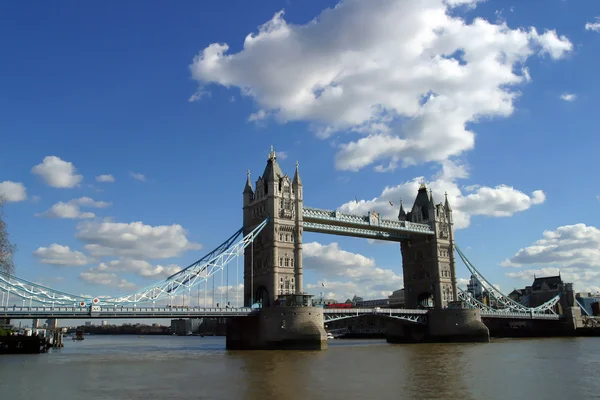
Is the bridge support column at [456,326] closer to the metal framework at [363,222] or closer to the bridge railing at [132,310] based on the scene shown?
the metal framework at [363,222]

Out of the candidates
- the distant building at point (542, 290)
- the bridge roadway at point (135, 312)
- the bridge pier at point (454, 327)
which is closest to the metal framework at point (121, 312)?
the bridge roadway at point (135, 312)

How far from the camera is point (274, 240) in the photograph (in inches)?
2972

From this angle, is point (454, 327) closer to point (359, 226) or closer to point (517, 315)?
point (359, 226)

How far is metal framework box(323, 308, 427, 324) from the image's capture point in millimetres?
74875

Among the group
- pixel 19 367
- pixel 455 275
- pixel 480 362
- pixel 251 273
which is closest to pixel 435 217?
pixel 455 275

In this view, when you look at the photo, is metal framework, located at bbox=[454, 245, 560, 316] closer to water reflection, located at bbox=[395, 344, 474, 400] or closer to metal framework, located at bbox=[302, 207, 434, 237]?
metal framework, located at bbox=[302, 207, 434, 237]

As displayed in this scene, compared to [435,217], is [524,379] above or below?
below

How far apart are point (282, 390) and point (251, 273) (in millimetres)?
47560

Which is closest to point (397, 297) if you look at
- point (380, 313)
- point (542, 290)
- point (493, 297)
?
point (542, 290)

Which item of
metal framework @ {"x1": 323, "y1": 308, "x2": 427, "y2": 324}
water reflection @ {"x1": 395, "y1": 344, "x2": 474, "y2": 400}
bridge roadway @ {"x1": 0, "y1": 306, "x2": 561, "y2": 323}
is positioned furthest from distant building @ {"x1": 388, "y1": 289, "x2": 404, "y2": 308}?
water reflection @ {"x1": 395, "y1": 344, "x2": 474, "y2": 400}

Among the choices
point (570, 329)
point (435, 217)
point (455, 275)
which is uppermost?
point (435, 217)

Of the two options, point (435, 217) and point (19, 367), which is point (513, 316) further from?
point (19, 367)

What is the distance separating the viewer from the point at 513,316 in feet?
330

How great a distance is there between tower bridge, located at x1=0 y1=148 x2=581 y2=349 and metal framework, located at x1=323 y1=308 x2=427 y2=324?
0.16 m
